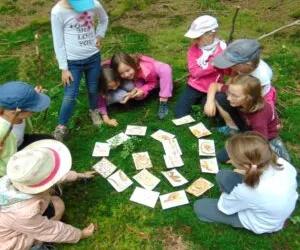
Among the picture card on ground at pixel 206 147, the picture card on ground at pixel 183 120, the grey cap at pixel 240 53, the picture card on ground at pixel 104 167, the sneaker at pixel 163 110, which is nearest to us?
the grey cap at pixel 240 53

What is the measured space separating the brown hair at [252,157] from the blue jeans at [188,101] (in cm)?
180

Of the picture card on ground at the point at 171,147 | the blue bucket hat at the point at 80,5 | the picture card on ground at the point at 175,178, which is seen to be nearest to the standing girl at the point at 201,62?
the picture card on ground at the point at 171,147

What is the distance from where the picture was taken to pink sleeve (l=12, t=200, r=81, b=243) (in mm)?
2816

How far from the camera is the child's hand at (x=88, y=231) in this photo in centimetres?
336

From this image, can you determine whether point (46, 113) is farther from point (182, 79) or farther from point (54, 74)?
point (182, 79)

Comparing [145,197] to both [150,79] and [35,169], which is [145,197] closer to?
[35,169]

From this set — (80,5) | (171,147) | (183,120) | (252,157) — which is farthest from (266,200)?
(80,5)

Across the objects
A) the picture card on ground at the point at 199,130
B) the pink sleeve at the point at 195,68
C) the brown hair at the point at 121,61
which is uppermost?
the brown hair at the point at 121,61

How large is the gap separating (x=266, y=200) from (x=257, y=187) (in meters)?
0.14

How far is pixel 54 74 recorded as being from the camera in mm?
5625

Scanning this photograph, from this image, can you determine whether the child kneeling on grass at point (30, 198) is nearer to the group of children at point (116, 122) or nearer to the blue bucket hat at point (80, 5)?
the group of children at point (116, 122)

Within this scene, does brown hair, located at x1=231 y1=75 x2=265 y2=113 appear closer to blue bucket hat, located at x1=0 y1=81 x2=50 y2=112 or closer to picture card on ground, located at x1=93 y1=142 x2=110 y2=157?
picture card on ground, located at x1=93 y1=142 x2=110 y2=157

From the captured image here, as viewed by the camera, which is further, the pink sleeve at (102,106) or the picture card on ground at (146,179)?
the pink sleeve at (102,106)

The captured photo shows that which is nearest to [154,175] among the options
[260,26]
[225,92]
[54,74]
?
[225,92]
